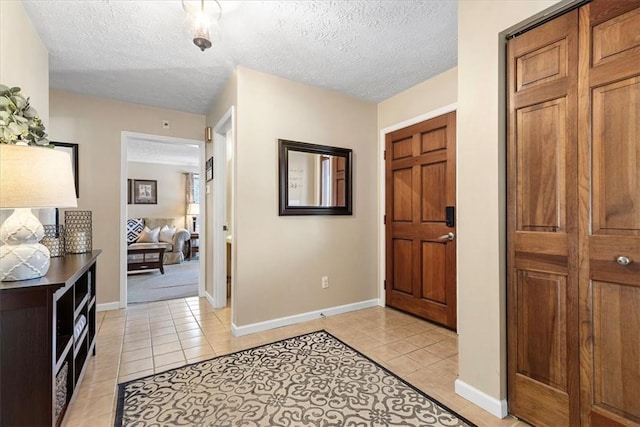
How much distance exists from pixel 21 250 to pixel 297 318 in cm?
213

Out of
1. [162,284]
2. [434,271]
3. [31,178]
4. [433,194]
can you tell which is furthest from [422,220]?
[162,284]

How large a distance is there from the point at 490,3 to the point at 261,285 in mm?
2556

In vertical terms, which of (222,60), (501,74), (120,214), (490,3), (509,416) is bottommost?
(509,416)

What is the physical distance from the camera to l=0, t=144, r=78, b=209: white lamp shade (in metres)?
1.23

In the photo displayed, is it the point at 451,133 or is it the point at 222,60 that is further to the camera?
the point at 451,133

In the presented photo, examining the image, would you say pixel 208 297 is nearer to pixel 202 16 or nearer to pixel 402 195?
pixel 402 195

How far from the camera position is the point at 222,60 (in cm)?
254

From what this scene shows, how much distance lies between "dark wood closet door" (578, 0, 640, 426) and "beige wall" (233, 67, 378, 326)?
2.13 m

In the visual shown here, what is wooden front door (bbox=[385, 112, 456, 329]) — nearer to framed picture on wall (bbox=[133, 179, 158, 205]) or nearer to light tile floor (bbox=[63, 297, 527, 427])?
light tile floor (bbox=[63, 297, 527, 427])

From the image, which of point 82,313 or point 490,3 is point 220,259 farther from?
point 490,3

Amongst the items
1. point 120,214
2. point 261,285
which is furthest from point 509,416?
point 120,214

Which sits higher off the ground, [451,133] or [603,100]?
[451,133]

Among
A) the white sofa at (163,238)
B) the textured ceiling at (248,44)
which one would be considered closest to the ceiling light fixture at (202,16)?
the textured ceiling at (248,44)

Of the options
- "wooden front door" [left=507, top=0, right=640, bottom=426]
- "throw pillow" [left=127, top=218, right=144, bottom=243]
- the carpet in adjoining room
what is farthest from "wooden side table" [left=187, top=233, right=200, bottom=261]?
"wooden front door" [left=507, top=0, right=640, bottom=426]
